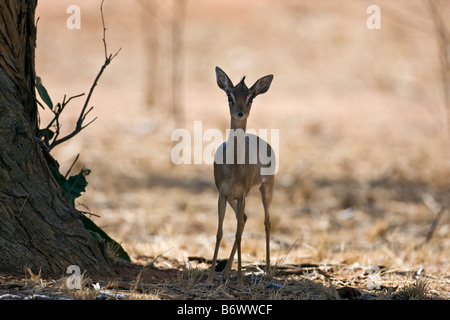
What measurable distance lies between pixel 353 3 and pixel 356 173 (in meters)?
18.5

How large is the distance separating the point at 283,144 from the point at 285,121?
2.75 meters

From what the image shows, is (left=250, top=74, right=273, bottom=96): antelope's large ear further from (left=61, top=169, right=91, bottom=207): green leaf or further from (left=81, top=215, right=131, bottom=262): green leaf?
(left=81, top=215, right=131, bottom=262): green leaf

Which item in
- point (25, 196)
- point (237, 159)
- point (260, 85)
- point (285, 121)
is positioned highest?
point (285, 121)

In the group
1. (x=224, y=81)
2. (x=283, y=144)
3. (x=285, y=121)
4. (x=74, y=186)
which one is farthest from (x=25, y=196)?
(x=285, y=121)

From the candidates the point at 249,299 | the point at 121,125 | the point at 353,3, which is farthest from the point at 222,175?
the point at 353,3

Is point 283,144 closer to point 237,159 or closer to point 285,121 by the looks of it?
point 285,121

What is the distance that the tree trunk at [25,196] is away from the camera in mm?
4504

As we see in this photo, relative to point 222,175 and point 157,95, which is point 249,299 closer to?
point 222,175

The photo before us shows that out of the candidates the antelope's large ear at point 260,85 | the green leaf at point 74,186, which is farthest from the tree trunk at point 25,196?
the antelope's large ear at point 260,85

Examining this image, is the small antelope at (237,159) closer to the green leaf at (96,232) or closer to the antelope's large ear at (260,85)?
the antelope's large ear at (260,85)

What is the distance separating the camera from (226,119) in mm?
16656

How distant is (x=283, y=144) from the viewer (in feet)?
47.6

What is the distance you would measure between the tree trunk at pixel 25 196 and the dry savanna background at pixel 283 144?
1.05 ft

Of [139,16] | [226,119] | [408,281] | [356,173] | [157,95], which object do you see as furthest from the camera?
[139,16]
